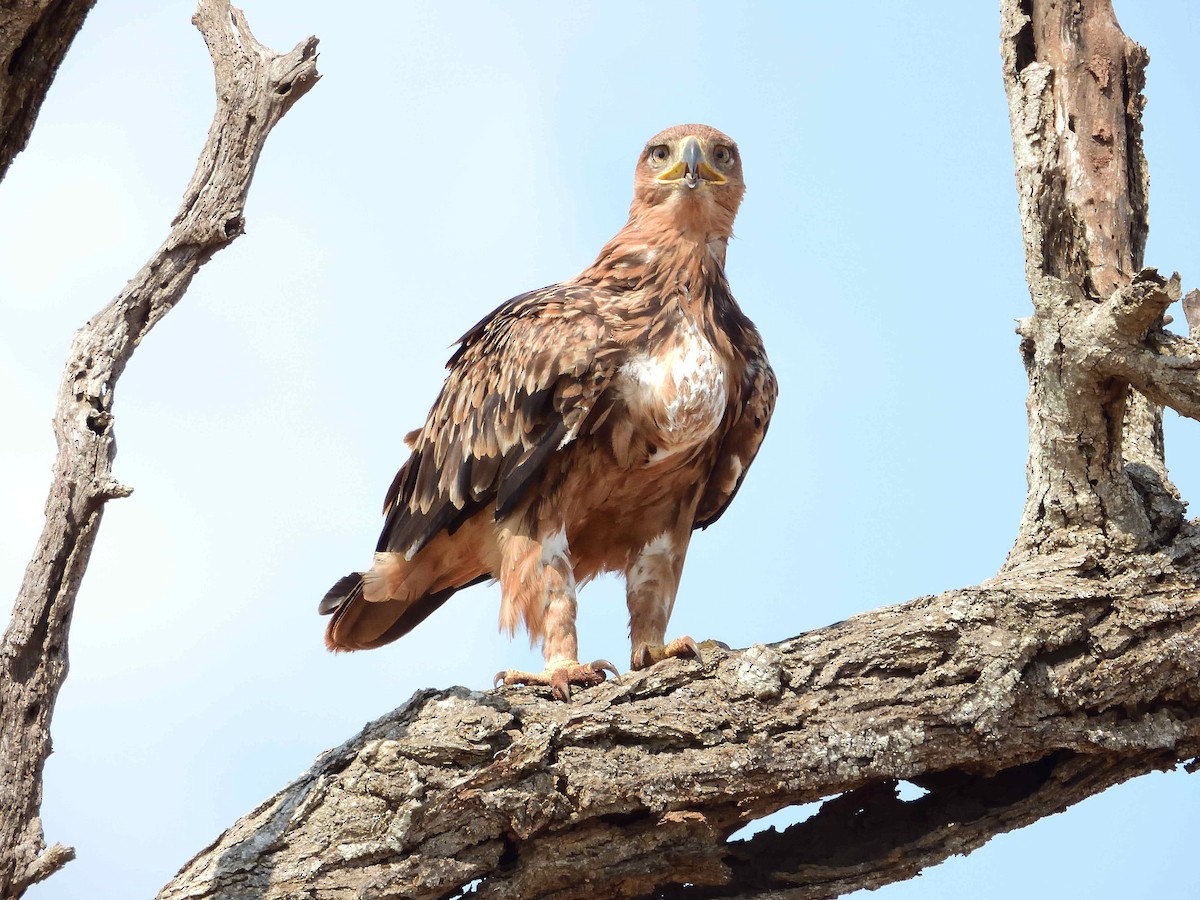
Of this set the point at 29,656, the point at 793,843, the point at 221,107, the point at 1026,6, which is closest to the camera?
the point at 29,656

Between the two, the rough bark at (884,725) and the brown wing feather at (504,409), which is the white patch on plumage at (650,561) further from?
the rough bark at (884,725)

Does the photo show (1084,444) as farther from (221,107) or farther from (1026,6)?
(221,107)

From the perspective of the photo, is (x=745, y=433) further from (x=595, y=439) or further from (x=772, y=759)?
(x=772, y=759)

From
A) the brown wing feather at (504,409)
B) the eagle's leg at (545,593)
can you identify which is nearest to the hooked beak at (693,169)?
the brown wing feather at (504,409)

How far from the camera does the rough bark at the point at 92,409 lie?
11.3ft

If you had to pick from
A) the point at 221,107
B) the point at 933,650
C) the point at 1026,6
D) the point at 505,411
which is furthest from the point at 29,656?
the point at 1026,6

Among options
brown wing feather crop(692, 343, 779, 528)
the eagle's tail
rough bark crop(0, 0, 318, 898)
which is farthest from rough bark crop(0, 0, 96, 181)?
brown wing feather crop(692, 343, 779, 528)

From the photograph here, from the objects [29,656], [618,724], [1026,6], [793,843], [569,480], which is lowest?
[793,843]

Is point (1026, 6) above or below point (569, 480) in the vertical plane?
above

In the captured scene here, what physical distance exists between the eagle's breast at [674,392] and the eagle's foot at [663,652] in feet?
2.53

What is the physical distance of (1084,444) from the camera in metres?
4.97

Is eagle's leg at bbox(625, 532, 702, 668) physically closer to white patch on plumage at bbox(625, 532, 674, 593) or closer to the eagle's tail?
white patch on plumage at bbox(625, 532, 674, 593)

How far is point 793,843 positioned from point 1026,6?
332 centimetres

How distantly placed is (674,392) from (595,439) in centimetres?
39
